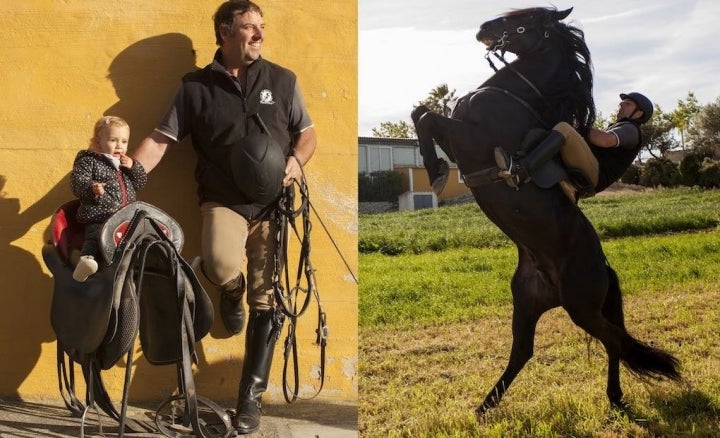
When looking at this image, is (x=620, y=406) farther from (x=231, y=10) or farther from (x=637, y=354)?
(x=231, y=10)

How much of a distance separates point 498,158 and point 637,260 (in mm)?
686

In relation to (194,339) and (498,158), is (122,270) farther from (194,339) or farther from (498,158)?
(498,158)

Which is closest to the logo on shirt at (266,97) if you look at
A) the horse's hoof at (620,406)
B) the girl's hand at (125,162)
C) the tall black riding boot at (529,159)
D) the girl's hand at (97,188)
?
the girl's hand at (125,162)

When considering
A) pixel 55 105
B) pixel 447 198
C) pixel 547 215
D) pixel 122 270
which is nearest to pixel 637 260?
pixel 547 215

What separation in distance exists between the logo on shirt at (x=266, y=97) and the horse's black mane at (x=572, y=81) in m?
0.96

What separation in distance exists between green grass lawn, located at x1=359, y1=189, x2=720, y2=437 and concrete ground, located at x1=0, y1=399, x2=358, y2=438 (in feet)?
1.47

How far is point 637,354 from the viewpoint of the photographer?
2709mm

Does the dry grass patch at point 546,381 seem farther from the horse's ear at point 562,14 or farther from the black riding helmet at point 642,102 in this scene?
the horse's ear at point 562,14

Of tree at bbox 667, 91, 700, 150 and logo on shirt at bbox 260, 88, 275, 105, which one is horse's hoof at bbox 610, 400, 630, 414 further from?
logo on shirt at bbox 260, 88, 275, 105

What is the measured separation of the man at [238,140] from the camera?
3.20 meters

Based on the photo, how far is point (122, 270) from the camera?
286cm

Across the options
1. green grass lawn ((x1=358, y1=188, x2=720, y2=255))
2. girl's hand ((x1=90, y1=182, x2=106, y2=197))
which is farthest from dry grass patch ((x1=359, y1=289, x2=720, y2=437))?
girl's hand ((x1=90, y1=182, x2=106, y2=197))

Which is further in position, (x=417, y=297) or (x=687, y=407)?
(x=417, y=297)

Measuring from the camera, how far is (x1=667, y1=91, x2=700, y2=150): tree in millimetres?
2830
